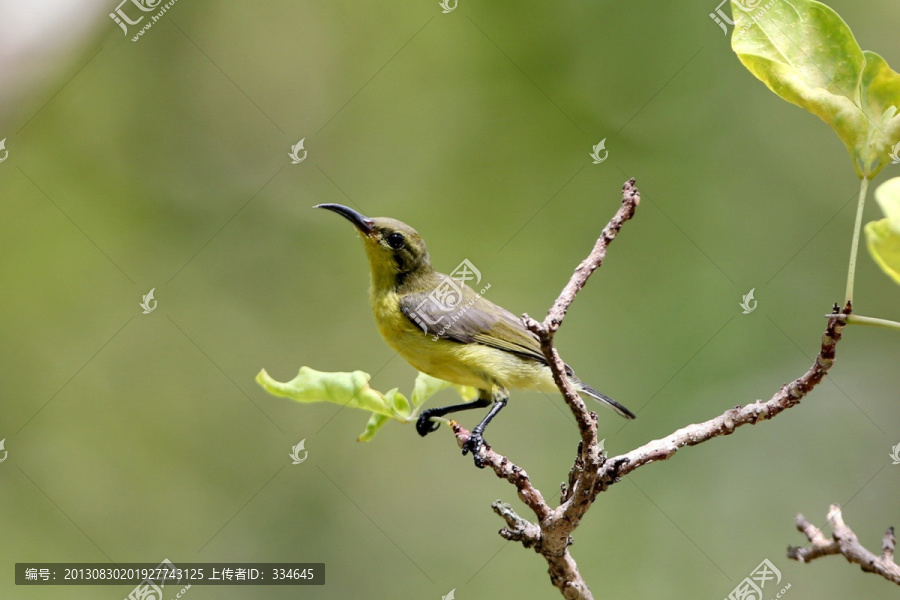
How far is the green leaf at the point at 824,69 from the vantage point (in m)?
1.48

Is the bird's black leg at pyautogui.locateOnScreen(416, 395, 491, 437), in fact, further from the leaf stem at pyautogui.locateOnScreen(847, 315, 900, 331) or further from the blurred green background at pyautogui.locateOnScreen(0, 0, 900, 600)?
the blurred green background at pyautogui.locateOnScreen(0, 0, 900, 600)

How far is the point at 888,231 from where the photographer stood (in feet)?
3.65

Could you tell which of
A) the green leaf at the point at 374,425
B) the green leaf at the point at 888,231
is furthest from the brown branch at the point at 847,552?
the green leaf at the point at 374,425

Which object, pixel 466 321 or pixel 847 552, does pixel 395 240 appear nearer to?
pixel 466 321

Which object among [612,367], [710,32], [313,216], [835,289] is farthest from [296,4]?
[835,289]

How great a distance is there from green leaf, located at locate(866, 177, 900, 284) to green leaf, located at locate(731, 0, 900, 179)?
348 millimetres

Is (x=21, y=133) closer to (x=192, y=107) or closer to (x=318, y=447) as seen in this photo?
(x=192, y=107)

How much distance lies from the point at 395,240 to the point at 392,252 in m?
0.07

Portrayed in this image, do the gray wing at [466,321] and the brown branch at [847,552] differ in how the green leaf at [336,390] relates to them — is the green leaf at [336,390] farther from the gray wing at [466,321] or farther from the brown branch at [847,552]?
the gray wing at [466,321]

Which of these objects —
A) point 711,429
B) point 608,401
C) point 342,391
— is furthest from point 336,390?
point 608,401

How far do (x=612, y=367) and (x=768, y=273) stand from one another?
1.61m

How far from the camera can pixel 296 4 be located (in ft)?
27.0

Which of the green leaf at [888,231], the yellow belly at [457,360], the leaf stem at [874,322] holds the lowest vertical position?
the leaf stem at [874,322]

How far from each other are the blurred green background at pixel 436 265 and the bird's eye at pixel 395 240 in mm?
3115
